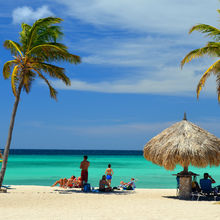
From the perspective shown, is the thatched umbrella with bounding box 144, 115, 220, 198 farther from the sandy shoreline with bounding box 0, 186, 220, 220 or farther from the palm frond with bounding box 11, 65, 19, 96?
the palm frond with bounding box 11, 65, 19, 96

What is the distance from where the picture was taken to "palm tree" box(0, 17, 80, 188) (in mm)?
13094

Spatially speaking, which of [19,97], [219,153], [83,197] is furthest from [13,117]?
[219,153]

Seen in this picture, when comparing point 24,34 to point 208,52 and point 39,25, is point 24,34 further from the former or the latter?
point 208,52

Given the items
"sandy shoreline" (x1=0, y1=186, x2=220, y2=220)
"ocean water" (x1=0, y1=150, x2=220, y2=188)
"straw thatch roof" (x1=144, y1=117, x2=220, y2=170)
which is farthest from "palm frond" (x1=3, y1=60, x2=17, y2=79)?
"ocean water" (x1=0, y1=150, x2=220, y2=188)

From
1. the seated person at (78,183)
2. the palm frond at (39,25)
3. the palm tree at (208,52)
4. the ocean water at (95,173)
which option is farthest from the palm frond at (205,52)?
the ocean water at (95,173)

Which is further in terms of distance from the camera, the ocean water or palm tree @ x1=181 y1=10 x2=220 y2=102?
the ocean water

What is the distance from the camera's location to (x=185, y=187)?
489 inches

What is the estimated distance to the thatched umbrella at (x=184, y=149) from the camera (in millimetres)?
11891

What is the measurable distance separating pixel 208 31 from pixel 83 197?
6551 millimetres

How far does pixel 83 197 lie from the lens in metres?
12.1

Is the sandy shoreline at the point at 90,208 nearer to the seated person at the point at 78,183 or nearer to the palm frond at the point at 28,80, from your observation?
the seated person at the point at 78,183

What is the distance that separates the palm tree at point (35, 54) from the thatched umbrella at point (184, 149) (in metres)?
4.16

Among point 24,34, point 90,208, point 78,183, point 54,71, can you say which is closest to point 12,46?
point 24,34

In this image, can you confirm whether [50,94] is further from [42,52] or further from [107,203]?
[107,203]
